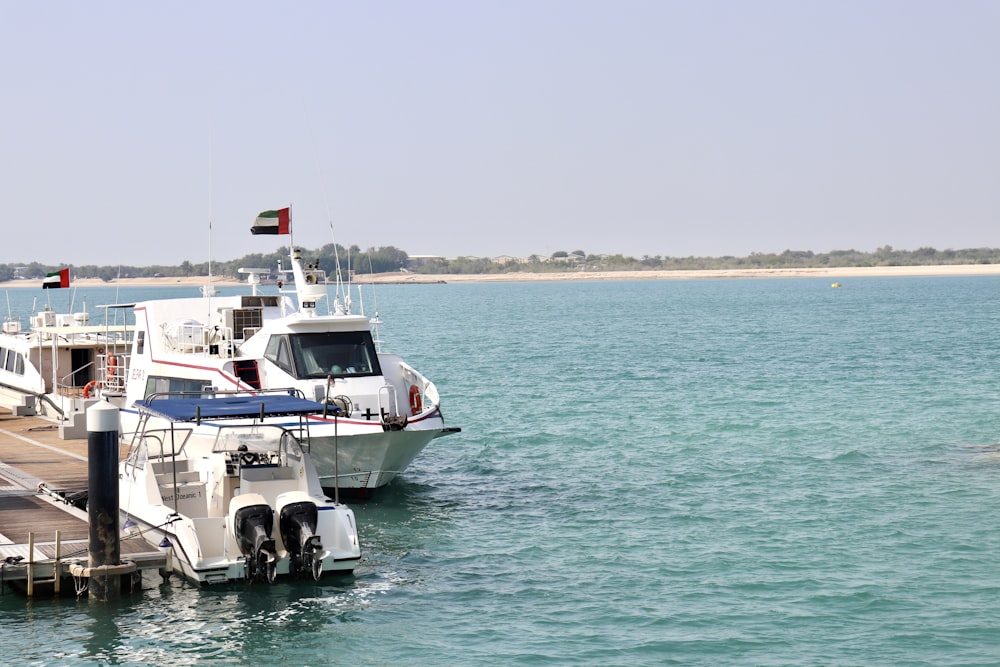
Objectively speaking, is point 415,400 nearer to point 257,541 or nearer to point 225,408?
point 225,408

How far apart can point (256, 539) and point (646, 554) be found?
6.81 meters

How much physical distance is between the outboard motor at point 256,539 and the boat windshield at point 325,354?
295 inches

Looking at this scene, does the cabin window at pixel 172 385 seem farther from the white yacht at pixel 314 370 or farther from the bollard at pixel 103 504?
the bollard at pixel 103 504

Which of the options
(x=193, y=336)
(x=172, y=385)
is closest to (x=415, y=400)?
(x=172, y=385)

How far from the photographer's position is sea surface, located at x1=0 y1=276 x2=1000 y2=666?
16.6m

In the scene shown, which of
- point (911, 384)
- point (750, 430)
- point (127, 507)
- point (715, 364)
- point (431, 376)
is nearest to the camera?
point (127, 507)

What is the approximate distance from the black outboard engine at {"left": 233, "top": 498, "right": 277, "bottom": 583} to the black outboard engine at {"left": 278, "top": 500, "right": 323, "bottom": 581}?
0.29 metres

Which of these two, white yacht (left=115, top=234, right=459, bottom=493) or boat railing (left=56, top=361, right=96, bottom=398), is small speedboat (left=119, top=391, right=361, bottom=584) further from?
boat railing (left=56, top=361, right=96, bottom=398)

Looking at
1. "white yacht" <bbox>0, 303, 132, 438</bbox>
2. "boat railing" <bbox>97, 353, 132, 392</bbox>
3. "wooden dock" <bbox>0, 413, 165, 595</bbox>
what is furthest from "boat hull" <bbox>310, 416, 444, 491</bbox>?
"white yacht" <bbox>0, 303, 132, 438</bbox>

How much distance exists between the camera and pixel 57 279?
37156 mm

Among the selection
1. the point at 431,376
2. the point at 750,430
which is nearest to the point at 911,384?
the point at 750,430

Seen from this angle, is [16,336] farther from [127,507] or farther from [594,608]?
[594,608]

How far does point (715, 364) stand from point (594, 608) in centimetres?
4117

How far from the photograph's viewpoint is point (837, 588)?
747 inches
